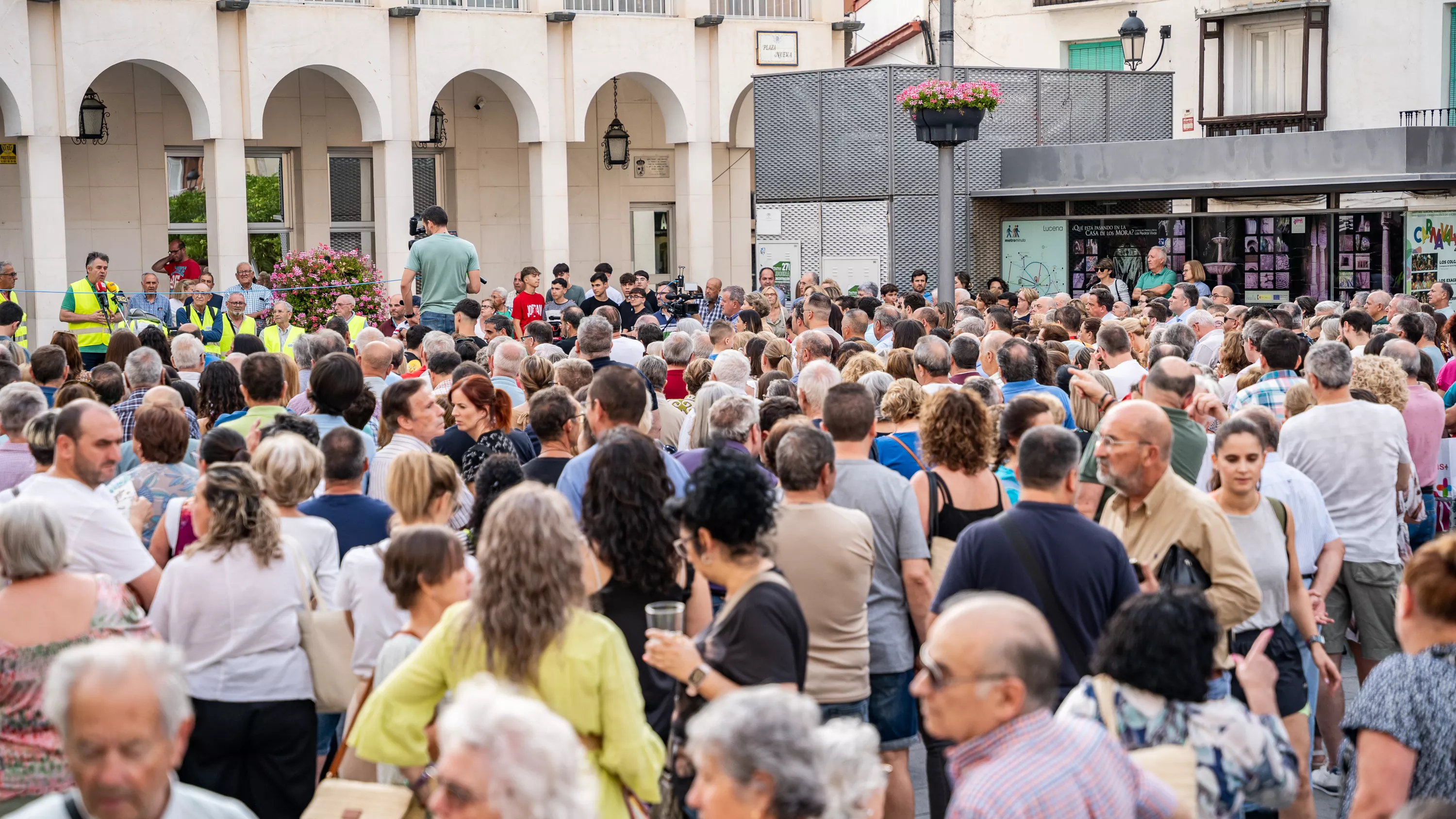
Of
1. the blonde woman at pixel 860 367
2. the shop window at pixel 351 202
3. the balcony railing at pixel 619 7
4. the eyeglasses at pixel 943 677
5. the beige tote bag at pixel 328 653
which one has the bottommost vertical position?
the beige tote bag at pixel 328 653

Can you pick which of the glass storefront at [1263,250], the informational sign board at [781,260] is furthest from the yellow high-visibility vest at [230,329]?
the glass storefront at [1263,250]

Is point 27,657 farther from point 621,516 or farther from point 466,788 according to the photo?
point 466,788

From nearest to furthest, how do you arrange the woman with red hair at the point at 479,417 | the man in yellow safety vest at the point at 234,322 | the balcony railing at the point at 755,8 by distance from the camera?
1. the woman with red hair at the point at 479,417
2. the man in yellow safety vest at the point at 234,322
3. the balcony railing at the point at 755,8

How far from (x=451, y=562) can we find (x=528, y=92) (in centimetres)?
2028

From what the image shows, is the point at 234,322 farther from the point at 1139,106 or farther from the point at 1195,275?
the point at 1139,106

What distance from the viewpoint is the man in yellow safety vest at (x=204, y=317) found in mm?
15828

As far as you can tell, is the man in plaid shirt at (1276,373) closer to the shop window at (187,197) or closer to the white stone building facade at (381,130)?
the white stone building facade at (381,130)

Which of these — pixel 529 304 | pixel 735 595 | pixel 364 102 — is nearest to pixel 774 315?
pixel 529 304

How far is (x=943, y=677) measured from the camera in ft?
10.3

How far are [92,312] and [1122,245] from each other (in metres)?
13.2

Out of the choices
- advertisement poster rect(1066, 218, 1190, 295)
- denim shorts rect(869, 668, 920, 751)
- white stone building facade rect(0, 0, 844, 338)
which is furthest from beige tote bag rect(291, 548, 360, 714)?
advertisement poster rect(1066, 218, 1190, 295)

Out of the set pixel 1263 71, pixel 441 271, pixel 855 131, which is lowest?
pixel 441 271

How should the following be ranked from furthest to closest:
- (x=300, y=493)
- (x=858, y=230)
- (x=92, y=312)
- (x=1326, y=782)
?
1. (x=858, y=230)
2. (x=92, y=312)
3. (x=1326, y=782)
4. (x=300, y=493)

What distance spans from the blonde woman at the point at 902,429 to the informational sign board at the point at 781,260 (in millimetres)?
15727
